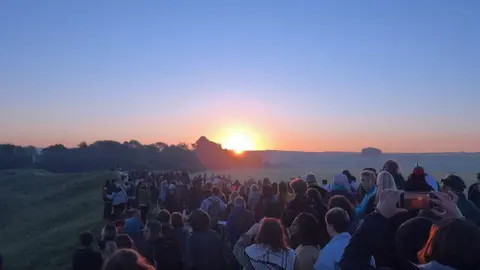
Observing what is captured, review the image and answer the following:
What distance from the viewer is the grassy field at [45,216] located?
18.2m

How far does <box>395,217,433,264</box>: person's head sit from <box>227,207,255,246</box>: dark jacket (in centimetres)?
527

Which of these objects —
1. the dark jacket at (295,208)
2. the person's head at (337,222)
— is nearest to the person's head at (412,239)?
the person's head at (337,222)

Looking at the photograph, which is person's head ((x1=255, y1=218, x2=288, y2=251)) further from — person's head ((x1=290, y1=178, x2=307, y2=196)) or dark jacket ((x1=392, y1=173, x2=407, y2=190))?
dark jacket ((x1=392, y1=173, x2=407, y2=190))

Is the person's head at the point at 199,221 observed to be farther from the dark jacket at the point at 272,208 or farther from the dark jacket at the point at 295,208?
the dark jacket at the point at 272,208

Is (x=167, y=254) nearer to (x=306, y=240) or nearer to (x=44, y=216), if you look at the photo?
(x=306, y=240)

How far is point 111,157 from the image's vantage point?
7462 cm

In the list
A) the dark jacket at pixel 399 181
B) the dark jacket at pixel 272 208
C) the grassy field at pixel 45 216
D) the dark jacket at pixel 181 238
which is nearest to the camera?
the dark jacket at pixel 181 238

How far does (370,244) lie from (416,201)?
673 millimetres

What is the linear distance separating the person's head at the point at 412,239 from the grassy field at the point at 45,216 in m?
14.1

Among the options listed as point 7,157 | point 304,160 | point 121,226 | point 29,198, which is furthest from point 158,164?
point 121,226

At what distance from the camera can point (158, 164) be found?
71.1 m

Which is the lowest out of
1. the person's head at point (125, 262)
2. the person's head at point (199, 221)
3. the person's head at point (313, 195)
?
the person's head at point (199, 221)

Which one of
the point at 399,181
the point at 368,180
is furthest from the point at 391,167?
the point at 368,180

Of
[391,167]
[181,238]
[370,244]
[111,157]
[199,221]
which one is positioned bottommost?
[181,238]
